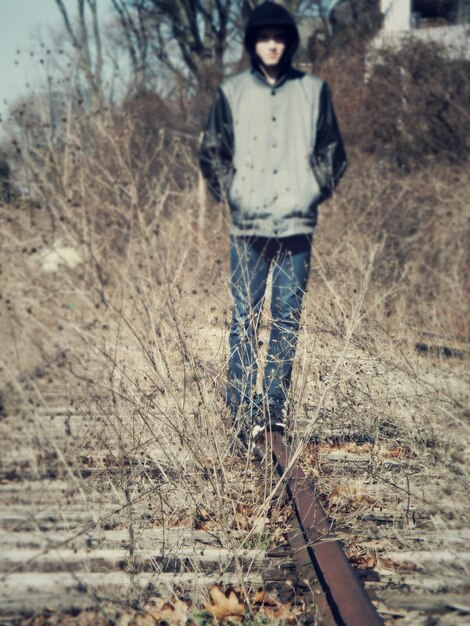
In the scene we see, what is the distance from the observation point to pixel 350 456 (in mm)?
3254

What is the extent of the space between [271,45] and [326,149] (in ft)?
2.12

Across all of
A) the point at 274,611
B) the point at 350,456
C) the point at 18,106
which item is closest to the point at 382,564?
the point at 274,611

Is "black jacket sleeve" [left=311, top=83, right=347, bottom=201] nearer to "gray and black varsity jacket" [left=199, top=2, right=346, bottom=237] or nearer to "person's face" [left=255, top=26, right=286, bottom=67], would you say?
"gray and black varsity jacket" [left=199, top=2, right=346, bottom=237]

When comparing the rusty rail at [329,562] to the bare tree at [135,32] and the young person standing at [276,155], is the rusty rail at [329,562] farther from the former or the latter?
the bare tree at [135,32]

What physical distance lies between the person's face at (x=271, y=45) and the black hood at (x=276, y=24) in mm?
31

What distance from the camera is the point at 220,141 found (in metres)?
3.85

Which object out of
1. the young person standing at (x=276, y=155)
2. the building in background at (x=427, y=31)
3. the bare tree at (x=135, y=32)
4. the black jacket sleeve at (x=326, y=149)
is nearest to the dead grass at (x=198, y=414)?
the young person standing at (x=276, y=155)

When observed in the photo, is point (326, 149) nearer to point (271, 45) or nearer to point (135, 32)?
point (271, 45)

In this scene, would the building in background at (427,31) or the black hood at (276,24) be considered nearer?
the black hood at (276,24)

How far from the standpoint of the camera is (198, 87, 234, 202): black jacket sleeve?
3.83m

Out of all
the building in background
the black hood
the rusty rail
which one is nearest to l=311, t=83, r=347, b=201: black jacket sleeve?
the black hood

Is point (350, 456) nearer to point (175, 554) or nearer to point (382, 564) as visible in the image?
point (382, 564)

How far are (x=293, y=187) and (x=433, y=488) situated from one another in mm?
1772

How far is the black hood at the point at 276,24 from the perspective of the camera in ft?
12.2
